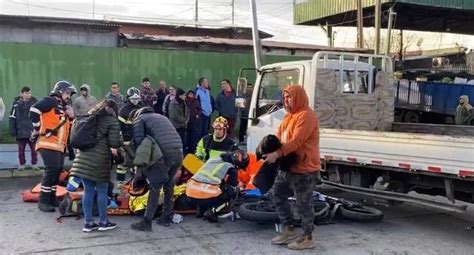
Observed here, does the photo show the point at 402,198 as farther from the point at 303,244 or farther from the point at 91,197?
the point at 91,197

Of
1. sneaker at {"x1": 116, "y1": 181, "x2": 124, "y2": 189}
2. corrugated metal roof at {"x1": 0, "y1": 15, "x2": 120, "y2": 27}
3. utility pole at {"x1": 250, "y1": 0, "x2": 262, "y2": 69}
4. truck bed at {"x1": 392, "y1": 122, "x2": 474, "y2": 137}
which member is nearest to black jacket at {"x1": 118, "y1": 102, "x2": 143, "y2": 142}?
sneaker at {"x1": 116, "y1": 181, "x2": 124, "y2": 189}

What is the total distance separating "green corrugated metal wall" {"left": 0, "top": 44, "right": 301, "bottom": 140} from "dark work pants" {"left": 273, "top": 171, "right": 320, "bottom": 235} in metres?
9.38

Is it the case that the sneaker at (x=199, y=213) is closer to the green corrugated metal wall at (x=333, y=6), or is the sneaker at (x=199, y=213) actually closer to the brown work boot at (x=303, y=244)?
the brown work boot at (x=303, y=244)

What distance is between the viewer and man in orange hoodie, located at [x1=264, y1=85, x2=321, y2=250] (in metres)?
5.39

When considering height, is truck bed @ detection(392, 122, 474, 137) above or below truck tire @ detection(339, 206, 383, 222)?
above

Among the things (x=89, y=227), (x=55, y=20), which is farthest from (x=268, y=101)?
(x=55, y=20)

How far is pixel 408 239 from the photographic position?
6215mm

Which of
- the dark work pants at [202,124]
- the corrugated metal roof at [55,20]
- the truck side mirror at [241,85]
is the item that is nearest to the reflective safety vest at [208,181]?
the truck side mirror at [241,85]

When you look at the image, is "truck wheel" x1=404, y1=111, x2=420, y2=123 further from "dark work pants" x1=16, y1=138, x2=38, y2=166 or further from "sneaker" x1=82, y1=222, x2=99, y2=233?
"sneaker" x1=82, y1=222, x2=99, y2=233

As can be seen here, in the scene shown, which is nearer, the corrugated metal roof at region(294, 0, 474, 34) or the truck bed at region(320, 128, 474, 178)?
the truck bed at region(320, 128, 474, 178)

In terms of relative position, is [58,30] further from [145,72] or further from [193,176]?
[193,176]

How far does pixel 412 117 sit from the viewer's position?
20.4 metres

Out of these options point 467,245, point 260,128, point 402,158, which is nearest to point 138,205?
point 260,128

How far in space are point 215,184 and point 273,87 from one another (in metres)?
2.26
